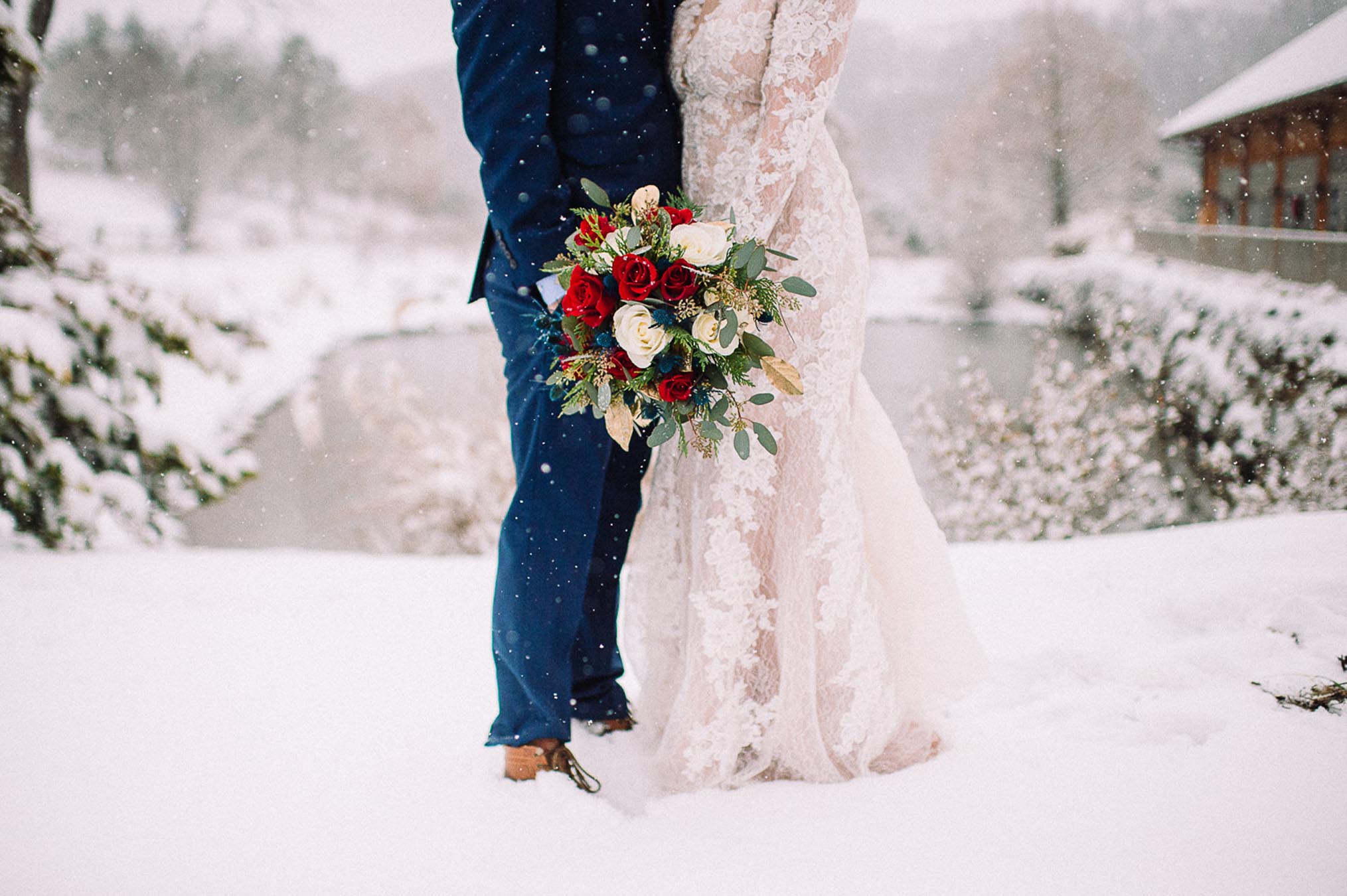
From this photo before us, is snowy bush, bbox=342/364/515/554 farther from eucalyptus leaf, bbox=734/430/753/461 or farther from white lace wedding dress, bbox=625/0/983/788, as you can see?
eucalyptus leaf, bbox=734/430/753/461

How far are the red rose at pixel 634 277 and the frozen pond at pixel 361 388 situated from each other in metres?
3.47

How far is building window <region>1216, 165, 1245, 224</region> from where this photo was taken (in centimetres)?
451

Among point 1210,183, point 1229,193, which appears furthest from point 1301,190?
point 1210,183

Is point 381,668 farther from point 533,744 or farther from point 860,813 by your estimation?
point 860,813

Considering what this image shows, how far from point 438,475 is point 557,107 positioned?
10.2 ft

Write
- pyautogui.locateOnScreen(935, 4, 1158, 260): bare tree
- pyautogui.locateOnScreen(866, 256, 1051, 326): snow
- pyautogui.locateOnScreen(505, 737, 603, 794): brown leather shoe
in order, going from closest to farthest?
pyautogui.locateOnScreen(505, 737, 603, 794): brown leather shoe → pyautogui.locateOnScreen(935, 4, 1158, 260): bare tree → pyautogui.locateOnScreen(866, 256, 1051, 326): snow

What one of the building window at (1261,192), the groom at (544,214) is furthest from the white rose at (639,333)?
the building window at (1261,192)

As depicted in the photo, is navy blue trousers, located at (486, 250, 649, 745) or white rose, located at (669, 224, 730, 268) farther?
navy blue trousers, located at (486, 250, 649, 745)

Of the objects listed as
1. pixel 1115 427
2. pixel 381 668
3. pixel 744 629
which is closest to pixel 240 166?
pixel 381 668

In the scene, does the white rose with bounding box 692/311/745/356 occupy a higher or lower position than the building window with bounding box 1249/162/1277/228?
lower

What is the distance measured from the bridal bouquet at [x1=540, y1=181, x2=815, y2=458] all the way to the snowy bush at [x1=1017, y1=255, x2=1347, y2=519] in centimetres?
395

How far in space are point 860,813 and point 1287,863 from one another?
2.14 feet

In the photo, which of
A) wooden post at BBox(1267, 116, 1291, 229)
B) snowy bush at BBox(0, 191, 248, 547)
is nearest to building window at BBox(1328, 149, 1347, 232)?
wooden post at BBox(1267, 116, 1291, 229)

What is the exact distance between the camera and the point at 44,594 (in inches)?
97.7
